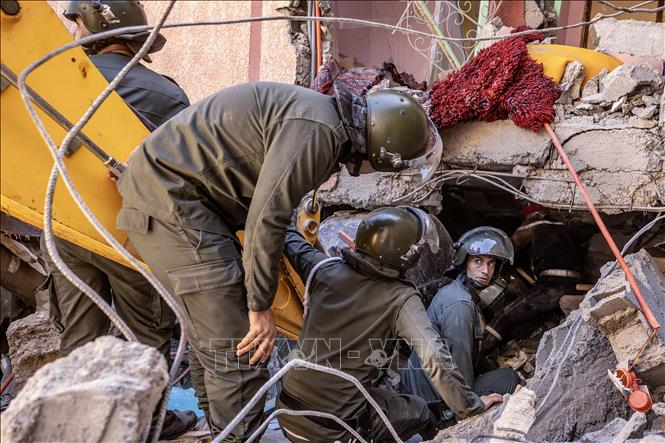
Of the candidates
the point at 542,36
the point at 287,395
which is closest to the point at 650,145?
the point at 542,36

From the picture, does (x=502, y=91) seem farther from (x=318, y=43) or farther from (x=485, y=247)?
(x=318, y=43)

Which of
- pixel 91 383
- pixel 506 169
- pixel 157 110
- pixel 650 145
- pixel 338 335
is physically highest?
pixel 157 110

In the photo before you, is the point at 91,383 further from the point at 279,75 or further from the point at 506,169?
the point at 279,75

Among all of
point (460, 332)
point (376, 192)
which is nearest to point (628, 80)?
point (376, 192)

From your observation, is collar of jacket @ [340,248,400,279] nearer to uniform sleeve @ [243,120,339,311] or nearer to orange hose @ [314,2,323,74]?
uniform sleeve @ [243,120,339,311]

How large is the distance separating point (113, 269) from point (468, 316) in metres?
2.18

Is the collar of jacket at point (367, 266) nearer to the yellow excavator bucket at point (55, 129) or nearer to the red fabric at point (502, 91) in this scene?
the yellow excavator bucket at point (55, 129)

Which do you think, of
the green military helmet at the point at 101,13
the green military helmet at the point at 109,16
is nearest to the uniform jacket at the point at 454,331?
the green military helmet at the point at 109,16

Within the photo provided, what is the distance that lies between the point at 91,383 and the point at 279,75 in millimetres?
4274

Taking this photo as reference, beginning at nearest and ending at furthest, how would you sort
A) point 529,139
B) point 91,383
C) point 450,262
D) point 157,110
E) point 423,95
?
1. point 91,383
2. point 157,110
3. point 529,139
4. point 423,95
5. point 450,262

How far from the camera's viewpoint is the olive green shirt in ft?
8.53

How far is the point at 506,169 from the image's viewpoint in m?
4.70

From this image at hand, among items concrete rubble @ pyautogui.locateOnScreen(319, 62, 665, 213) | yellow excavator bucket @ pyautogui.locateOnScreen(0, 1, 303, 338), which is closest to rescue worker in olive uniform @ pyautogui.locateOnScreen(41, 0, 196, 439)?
yellow excavator bucket @ pyautogui.locateOnScreen(0, 1, 303, 338)

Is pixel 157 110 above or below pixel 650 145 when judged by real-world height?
above
